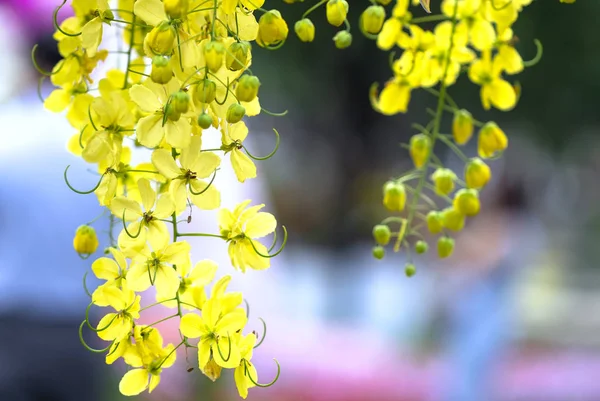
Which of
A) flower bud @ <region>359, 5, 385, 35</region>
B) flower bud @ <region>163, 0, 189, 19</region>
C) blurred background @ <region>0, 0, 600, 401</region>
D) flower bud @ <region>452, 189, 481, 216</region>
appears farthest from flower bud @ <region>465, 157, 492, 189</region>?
blurred background @ <region>0, 0, 600, 401</region>

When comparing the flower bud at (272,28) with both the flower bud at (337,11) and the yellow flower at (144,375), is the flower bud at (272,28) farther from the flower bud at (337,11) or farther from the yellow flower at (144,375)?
the yellow flower at (144,375)

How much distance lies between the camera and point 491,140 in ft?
1.63

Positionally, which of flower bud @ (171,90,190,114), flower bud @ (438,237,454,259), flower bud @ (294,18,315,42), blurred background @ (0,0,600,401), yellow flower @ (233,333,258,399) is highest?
blurred background @ (0,0,600,401)

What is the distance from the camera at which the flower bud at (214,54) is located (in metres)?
0.33

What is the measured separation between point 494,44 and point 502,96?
0.11 feet

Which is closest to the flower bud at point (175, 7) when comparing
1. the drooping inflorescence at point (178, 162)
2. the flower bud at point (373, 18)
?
the drooping inflorescence at point (178, 162)

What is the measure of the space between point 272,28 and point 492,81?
185mm

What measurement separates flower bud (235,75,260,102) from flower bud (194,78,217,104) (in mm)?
10

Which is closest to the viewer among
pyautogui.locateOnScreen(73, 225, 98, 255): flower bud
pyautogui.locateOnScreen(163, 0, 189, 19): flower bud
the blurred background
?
pyautogui.locateOnScreen(163, 0, 189, 19): flower bud

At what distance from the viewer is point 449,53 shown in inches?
18.9

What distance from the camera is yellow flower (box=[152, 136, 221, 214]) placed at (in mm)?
341

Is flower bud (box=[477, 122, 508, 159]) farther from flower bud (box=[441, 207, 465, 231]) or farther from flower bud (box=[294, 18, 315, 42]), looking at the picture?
flower bud (box=[294, 18, 315, 42])

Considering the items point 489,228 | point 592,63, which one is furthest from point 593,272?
point 592,63

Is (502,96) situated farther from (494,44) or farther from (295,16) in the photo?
(295,16)
